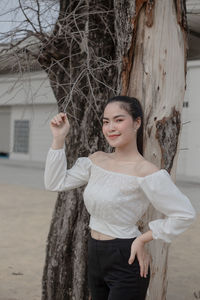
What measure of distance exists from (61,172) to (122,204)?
0.39 meters

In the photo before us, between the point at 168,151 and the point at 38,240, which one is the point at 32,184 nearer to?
the point at 38,240

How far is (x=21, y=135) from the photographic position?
80.8 feet

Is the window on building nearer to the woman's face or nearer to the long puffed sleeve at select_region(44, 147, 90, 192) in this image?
the long puffed sleeve at select_region(44, 147, 90, 192)

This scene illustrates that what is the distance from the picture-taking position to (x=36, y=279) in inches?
206

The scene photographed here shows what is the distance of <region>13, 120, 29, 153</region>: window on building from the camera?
2412 cm

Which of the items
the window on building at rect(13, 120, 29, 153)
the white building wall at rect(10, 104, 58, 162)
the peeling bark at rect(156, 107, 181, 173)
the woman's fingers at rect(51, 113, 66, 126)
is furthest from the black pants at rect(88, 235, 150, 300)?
the window on building at rect(13, 120, 29, 153)

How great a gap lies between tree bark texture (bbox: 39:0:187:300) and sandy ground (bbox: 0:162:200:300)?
4.61 feet

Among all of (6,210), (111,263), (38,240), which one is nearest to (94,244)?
(111,263)

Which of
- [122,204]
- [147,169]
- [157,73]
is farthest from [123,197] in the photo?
[157,73]

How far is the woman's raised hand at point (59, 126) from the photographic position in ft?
7.41

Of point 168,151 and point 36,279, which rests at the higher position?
point 168,151

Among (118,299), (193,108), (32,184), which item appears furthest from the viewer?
(193,108)

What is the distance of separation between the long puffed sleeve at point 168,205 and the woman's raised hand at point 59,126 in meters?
0.53

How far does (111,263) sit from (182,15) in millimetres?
1633
